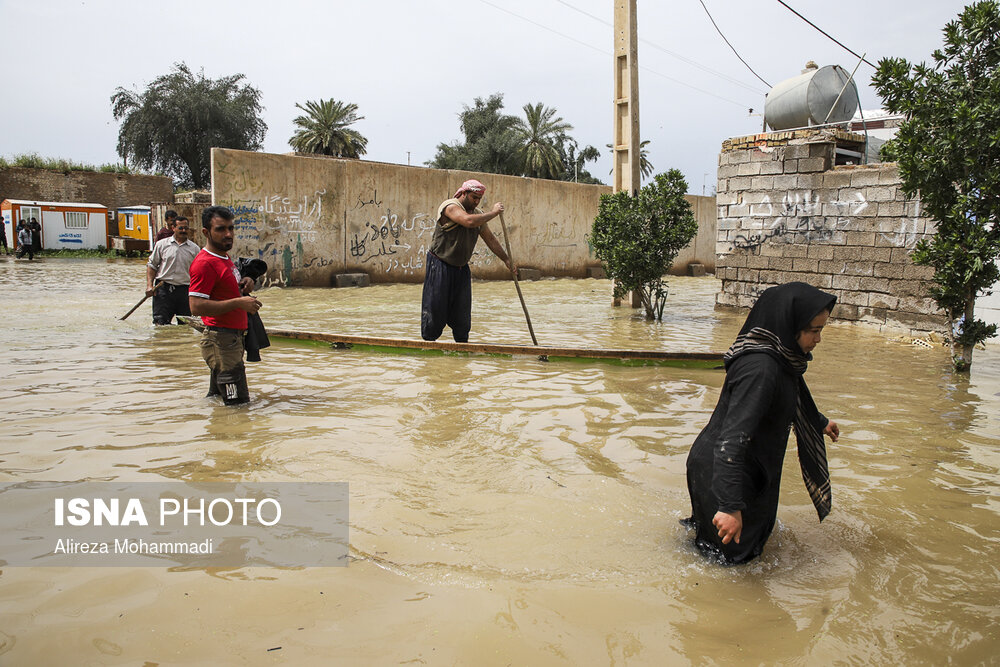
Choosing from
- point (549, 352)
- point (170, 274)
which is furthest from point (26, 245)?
point (549, 352)

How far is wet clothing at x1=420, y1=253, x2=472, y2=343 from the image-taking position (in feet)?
21.3

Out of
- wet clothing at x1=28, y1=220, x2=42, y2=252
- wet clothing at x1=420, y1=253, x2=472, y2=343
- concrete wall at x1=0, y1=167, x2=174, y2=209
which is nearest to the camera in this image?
wet clothing at x1=420, y1=253, x2=472, y2=343

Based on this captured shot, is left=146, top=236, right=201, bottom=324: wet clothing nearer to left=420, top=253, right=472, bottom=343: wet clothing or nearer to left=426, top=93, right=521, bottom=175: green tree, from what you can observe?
left=420, top=253, right=472, bottom=343: wet clothing

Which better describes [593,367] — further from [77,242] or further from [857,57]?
[77,242]

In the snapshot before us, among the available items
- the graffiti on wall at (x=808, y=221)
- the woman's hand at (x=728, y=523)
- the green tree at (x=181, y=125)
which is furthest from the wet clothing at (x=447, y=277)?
the green tree at (x=181, y=125)

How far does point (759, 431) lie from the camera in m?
2.80

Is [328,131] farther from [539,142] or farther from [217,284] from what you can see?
[217,284]

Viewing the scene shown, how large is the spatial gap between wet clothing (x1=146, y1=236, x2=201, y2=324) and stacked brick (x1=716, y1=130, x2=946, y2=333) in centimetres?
834

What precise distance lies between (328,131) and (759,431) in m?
47.4

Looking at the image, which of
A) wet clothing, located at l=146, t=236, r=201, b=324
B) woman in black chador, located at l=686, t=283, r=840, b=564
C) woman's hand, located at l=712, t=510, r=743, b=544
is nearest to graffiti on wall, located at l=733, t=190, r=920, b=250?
woman in black chador, located at l=686, t=283, r=840, b=564

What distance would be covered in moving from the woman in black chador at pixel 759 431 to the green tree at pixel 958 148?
4.44 m

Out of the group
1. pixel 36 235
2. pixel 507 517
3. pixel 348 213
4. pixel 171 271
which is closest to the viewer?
pixel 507 517

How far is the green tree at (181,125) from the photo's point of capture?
4131 cm

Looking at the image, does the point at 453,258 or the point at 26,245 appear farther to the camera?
the point at 26,245
